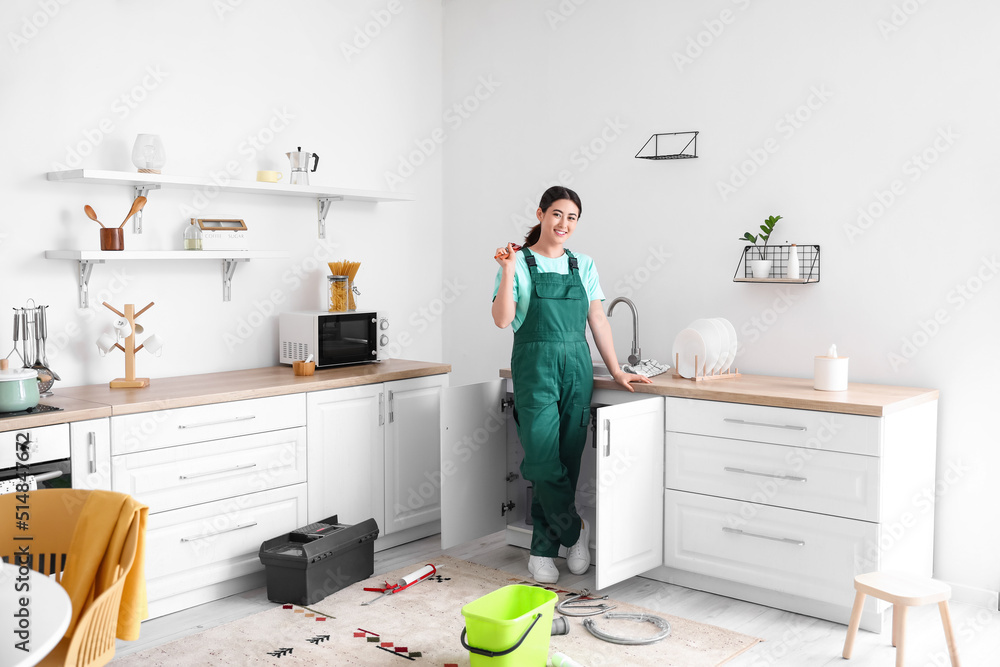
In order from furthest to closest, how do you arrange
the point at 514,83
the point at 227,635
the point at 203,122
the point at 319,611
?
the point at 514,83
the point at 203,122
the point at 319,611
the point at 227,635

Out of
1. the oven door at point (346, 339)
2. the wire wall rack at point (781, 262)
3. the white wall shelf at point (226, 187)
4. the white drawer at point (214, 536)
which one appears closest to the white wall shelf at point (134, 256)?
the white wall shelf at point (226, 187)

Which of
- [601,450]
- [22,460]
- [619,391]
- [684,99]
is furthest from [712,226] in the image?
[22,460]

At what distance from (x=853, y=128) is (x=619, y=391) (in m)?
1.39

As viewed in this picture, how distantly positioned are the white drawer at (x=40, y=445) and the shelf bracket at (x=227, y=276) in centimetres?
117

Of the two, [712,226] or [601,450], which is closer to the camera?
[601,450]

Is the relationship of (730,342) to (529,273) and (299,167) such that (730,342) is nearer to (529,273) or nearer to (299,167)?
(529,273)

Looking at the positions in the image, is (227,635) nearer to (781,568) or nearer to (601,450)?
(601,450)

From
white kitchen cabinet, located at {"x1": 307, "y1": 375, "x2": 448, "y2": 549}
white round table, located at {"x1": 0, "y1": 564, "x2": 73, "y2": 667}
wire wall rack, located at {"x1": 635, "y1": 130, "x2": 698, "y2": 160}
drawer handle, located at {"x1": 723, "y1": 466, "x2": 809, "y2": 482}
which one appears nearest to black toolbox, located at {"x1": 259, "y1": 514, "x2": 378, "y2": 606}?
white kitchen cabinet, located at {"x1": 307, "y1": 375, "x2": 448, "y2": 549}

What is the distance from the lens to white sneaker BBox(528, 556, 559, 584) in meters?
3.37

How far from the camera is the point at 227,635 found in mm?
2871

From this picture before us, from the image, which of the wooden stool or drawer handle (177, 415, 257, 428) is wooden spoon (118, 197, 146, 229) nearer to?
drawer handle (177, 415, 257, 428)

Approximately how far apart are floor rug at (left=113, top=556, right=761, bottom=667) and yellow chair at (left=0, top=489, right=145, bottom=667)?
91 cm

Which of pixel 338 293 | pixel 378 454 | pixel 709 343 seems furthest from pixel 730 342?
pixel 338 293

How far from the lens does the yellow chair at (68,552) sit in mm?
1652
